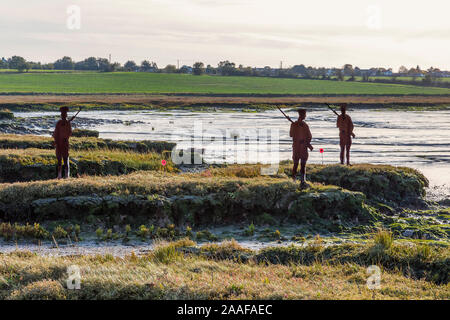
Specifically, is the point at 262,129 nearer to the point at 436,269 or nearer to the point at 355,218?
the point at 355,218

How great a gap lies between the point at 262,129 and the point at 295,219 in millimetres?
34449

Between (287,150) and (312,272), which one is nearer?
(312,272)

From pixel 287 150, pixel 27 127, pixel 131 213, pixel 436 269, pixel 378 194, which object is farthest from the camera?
pixel 27 127

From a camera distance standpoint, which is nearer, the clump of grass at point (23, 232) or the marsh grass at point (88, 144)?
the clump of grass at point (23, 232)

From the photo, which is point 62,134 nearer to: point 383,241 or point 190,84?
point 383,241

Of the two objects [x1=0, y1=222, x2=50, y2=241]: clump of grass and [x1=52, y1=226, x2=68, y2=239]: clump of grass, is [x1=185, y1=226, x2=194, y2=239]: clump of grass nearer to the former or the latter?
[x1=52, y1=226, x2=68, y2=239]: clump of grass

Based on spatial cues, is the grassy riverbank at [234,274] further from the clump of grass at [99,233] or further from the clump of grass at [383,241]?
the clump of grass at [99,233]

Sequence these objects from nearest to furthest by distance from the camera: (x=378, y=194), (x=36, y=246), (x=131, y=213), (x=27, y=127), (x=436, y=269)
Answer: (x=436, y=269) < (x=36, y=246) < (x=131, y=213) < (x=378, y=194) < (x=27, y=127)

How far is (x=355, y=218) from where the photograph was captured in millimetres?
16938

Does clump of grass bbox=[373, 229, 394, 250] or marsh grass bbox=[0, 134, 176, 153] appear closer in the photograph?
clump of grass bbox=[373, 229, 394, 250]

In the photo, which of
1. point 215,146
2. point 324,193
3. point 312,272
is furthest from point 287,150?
point 312,272

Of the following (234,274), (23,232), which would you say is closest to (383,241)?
(234,274)

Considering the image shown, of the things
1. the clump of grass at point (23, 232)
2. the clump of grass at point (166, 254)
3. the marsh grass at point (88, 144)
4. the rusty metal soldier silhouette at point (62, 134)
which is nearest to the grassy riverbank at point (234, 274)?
the clump of grass at point (166, 254)

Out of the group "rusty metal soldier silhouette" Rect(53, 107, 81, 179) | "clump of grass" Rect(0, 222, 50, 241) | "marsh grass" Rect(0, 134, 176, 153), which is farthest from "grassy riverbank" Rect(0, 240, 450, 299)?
"marsh grass" Rect(0, 134, 176, 153)
